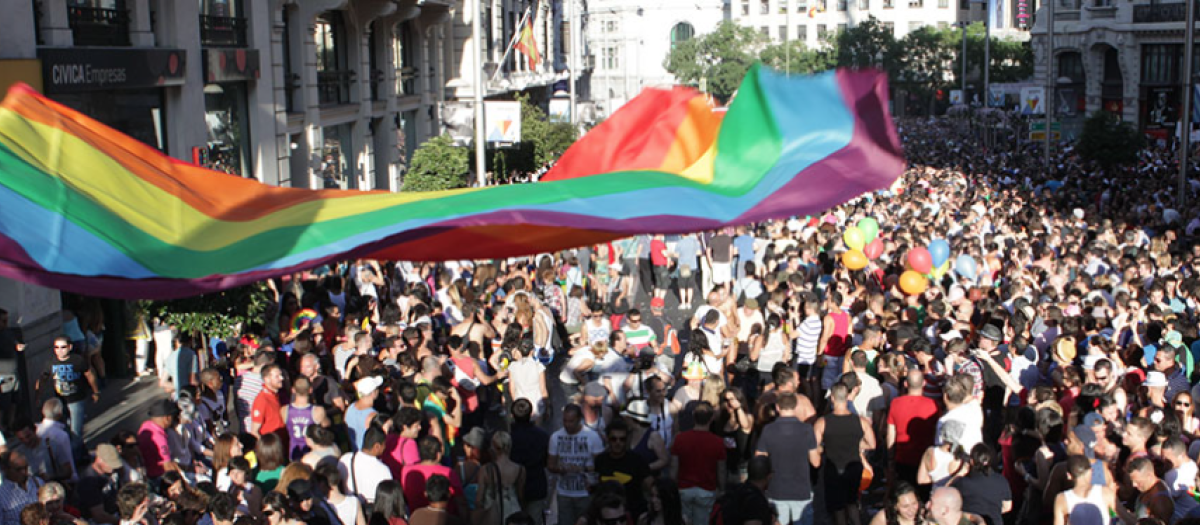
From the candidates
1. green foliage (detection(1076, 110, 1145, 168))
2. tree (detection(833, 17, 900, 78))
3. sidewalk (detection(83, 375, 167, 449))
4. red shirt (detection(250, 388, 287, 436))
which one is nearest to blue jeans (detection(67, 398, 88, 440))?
sidewalk (detection(83, 375, 167, 449))

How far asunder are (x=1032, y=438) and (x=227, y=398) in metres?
6.57

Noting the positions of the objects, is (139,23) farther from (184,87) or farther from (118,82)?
(118,82)

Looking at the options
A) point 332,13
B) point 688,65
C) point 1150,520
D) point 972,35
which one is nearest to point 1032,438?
point 1150,520

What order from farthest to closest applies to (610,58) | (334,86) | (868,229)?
(610,58)
(334,86)
(868,229)

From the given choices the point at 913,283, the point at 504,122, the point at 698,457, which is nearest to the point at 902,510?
the point at 698,457

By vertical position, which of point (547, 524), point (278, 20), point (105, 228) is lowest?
point (547, 524)

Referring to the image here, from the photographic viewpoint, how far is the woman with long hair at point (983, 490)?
7.99m

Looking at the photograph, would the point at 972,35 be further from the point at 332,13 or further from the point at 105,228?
the point at 105,228

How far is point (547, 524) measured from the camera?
9062 millimetres

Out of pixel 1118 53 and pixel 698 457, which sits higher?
pixel 1118 53

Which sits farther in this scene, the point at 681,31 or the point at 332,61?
the point at 681,31

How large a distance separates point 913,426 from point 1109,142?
3063cm

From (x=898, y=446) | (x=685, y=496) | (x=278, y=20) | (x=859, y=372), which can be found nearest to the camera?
(x=685, y=496)

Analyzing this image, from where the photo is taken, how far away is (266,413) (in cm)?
970
